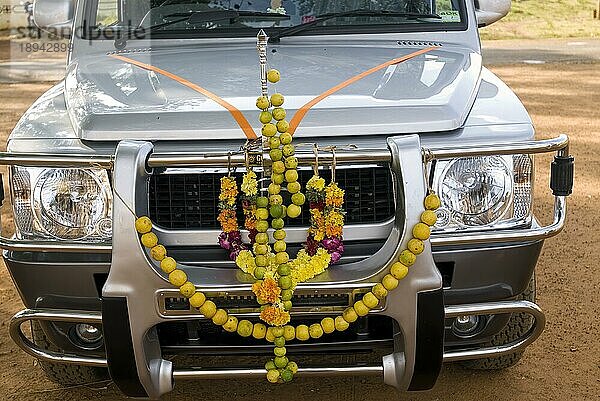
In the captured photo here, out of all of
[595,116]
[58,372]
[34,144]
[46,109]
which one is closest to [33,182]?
[34,144]

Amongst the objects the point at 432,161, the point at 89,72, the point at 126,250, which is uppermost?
the point at 89,72

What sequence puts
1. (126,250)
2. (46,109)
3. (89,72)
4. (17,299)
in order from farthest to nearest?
(17,299) < (89,72) < (46,109) < (126,250)

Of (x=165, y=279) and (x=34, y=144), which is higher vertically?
(x=34, y=144)

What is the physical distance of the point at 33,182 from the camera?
3.12 m

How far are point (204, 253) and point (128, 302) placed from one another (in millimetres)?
321

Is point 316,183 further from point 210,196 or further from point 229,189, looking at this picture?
point 210,196

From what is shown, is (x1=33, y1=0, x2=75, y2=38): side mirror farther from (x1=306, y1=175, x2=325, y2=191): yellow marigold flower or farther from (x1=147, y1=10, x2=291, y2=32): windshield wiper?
(x1=306, y1=175, x2=325, y2=191): yellow marigold flower

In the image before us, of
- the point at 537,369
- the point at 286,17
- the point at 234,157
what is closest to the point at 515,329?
the point at 537,369

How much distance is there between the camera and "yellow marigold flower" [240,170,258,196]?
284cm

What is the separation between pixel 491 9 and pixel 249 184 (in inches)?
98.9

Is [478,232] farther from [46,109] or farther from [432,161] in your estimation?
[46,109]

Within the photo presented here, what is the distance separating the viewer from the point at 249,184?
2.84 meters

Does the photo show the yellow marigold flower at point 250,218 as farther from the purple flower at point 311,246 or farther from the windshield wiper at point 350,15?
the windshield wiper at point 350,15

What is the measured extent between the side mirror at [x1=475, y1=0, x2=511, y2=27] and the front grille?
2.05m
